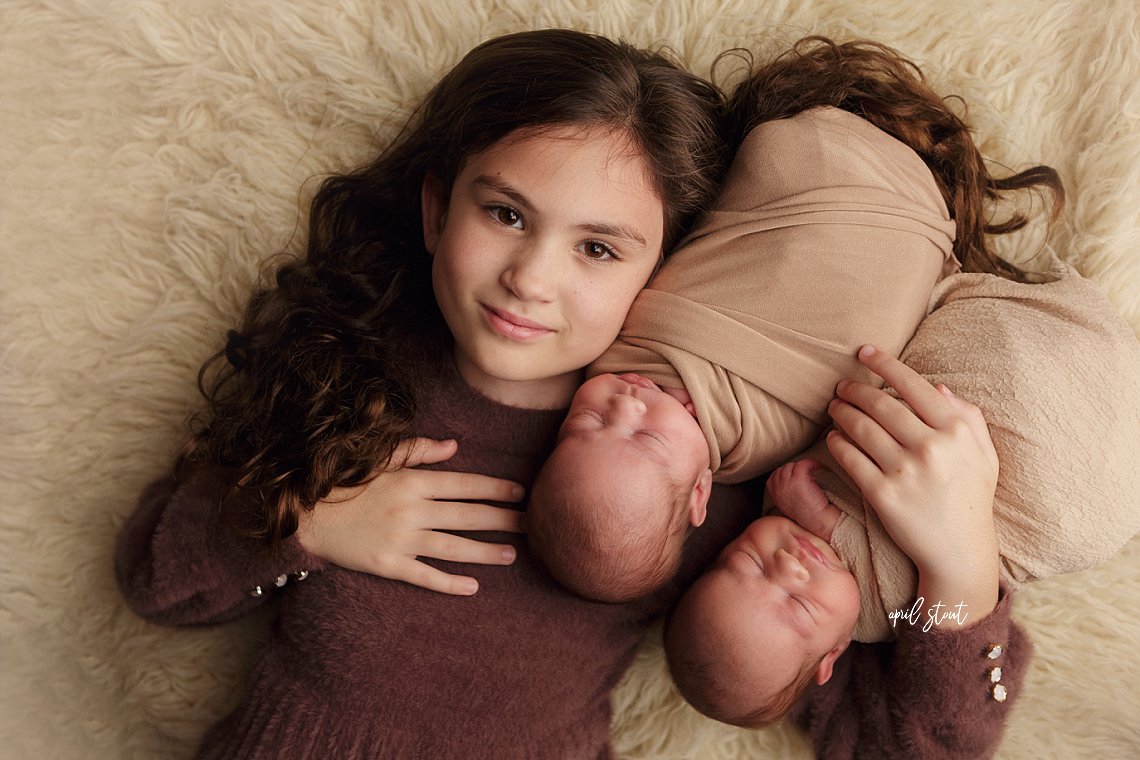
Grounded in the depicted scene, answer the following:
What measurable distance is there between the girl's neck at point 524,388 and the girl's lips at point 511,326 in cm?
17

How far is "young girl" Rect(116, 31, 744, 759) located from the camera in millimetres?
1237

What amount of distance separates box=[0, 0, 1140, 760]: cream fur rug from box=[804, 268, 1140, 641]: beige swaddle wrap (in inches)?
10.9

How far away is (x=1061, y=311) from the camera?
1285 mm

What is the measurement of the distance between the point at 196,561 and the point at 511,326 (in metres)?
0.62

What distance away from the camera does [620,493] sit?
1.20m

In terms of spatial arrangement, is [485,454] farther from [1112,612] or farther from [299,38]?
[1112,612]

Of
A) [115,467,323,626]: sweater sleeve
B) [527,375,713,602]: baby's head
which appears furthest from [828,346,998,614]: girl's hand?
[115,467,323,626]: sweater sleeve

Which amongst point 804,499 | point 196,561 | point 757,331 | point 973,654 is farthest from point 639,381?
point 196,561

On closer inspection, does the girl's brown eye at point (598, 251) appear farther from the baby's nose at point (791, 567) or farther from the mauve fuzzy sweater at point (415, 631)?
the baby's nose at point (791, 567)

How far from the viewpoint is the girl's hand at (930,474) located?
3.89 ft

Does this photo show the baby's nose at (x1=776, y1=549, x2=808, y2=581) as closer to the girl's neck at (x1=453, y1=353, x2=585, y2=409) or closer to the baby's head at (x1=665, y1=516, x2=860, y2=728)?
the baby's head at (x1=665, y1=516, x2=860, y2=728)

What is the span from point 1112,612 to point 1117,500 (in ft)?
1.27

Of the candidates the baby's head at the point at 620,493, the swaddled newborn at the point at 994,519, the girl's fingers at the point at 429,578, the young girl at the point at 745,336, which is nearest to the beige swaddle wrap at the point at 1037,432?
the swaddled newborn at the point at 994,519

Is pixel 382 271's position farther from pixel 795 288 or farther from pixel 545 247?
pixel 795 288
